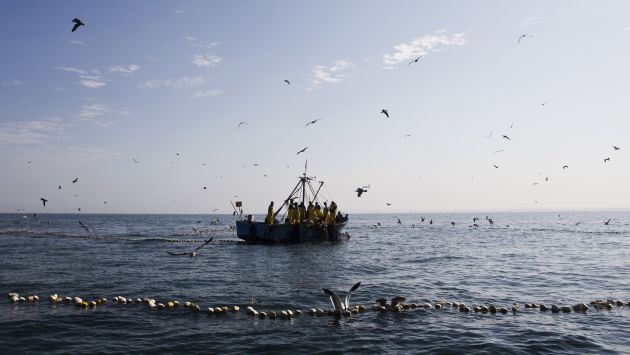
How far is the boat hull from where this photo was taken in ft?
151

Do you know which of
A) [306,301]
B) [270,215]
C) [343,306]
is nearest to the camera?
[343,306]

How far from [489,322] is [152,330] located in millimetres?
11011

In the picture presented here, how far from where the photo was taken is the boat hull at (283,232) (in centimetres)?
4616

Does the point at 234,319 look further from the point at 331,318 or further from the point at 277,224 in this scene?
the point at 277,224

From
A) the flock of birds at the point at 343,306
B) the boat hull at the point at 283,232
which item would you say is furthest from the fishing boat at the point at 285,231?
the flock of birds at the point at 343,306

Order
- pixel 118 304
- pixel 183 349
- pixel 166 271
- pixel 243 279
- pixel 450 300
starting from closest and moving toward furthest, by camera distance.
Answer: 1. pixel 183 349
2. pixel 118 304
3. pixel 450 300
4. pixel 243 279
5. pixel 166 271

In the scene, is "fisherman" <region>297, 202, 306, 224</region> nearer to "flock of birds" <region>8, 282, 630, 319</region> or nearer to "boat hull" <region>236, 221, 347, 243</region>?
"boat hull" <region>236, 221, 347, 243</region>

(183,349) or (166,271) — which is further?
(166,271)

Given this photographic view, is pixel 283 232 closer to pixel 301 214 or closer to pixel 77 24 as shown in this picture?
pixel 301 214

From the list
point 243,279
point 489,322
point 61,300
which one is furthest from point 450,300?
point 61,300

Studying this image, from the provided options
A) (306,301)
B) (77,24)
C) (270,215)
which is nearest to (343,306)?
(306,301)

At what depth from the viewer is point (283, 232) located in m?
46.2

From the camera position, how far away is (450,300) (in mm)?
19391

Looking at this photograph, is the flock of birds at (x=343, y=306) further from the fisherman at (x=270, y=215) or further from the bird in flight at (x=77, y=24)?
the fisherman at (x=270, y=215)
